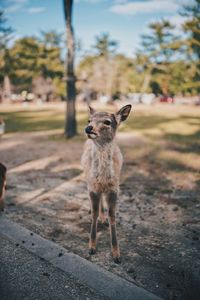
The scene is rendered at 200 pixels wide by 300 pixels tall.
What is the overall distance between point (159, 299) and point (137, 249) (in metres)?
1.33

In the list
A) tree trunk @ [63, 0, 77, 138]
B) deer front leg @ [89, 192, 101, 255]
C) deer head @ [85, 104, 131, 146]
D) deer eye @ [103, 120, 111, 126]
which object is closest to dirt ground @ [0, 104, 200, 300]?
deer front leg @ [89, 192, 101, 255]

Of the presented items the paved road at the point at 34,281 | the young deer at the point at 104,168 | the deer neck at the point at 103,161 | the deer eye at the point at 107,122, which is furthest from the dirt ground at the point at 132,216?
the deer eye at the point at 107,122

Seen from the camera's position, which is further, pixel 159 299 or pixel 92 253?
pixel 92 253

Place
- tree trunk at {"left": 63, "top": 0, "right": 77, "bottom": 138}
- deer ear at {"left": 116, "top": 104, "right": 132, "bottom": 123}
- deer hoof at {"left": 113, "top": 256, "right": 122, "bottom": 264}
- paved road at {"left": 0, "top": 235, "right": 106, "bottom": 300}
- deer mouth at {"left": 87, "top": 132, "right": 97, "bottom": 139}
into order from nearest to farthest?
1. paved road at {"left": 0, "top": 235, "right": 106, "bottom": 300}
2. deer mouth at {"left": 87, "top": 132, "right": 97, "bottom": 139}
3. deer hoof at {"left": 113, "top": 256, "right": 122, "bottom": 264}
4. deer ear at {"left": 116, "top": 104, "right": 132, "bottom": 123}
5. tree trunk at {"left": 63, "top": 0, "right": 77, "bottom": 138}

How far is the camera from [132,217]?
6477 millimetres

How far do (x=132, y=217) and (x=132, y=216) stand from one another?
56 millimetres

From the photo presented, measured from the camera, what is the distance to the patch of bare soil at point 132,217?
4.50 m

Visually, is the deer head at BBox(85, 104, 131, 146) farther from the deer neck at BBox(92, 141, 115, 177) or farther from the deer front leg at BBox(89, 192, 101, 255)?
the deer front leg at BBox(89, 192, 101, 255)

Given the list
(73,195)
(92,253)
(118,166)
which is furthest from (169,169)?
(92,253)

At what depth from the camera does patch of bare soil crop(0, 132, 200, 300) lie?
4504 millimetres

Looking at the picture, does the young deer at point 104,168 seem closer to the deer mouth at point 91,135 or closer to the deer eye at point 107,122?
the deer eye at point 107,122

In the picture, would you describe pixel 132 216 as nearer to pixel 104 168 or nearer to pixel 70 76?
pixel 104 168

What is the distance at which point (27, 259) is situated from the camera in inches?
187

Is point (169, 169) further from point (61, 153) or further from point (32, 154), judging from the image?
point (32, 154)
